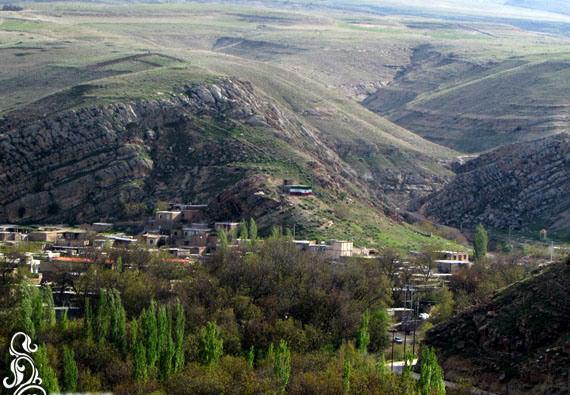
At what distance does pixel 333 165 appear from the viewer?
5236 inches

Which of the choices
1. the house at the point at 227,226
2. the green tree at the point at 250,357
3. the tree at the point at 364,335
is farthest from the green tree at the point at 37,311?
the house at the point at 227,226

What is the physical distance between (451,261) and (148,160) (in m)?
27.5

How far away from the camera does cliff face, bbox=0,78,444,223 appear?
382ft

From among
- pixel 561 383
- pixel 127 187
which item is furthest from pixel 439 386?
pixel 127 187

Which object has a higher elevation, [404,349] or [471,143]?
[404,349]

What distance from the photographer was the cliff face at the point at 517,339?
62062 millimetres

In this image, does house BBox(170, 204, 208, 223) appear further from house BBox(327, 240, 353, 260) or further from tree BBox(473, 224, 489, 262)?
tree BBox(473, 224, 489, 262)

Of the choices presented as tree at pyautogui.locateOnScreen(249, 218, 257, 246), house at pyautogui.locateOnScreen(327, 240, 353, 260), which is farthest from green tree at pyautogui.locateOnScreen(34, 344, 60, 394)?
house at pyautogui.locateOnScreen(327, 240, 353, 260)

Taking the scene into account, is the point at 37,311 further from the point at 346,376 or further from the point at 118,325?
the point at 346,376

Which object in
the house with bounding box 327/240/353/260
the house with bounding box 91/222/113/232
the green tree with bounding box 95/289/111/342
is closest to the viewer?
the green tree with bounding box 95/289/111/342

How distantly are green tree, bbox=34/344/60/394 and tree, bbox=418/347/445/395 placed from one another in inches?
493

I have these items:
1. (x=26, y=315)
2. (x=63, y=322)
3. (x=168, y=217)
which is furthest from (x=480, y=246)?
(x=26, y=315)

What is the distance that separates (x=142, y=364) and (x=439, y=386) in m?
11.9

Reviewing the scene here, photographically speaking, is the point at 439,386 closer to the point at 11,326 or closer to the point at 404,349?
the point at 404,349
